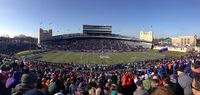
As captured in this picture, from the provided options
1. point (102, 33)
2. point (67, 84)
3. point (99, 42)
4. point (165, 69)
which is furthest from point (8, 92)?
point (102, 33)

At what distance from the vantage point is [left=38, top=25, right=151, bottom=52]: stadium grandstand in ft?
433

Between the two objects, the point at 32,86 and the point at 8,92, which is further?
the point at 8,92

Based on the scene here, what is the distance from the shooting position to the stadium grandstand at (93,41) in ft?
433

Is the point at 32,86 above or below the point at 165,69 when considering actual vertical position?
above

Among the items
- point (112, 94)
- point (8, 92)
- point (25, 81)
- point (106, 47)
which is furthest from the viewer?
point (106, 47)

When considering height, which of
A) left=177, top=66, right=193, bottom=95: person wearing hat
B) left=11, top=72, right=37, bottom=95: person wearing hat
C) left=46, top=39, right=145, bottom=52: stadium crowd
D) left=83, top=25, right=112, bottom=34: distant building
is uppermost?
left=83, top=25, right=112, bottom=34: distant building

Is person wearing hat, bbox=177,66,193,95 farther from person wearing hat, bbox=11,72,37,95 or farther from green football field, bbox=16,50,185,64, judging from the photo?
green football field, bbox=16,50,185,64

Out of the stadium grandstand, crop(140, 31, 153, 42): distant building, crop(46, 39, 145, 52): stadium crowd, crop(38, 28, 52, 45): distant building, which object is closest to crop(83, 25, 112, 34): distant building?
the stadium grandstand

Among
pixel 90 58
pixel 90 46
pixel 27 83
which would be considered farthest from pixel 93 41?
pixel 27 83

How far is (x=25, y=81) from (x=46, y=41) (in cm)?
14800

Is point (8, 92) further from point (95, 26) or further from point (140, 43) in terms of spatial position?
point (95, 26)

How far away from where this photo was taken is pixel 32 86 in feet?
18.0

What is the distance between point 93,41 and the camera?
484 feet

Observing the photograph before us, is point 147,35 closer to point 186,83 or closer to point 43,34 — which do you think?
point 43,34
